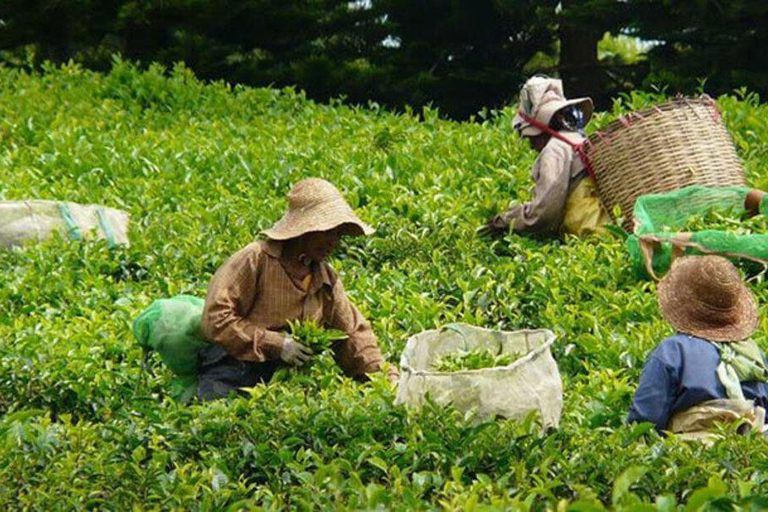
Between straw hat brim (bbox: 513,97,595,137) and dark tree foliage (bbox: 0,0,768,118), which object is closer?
straw hat brim (bbox: 513,97,595,137)

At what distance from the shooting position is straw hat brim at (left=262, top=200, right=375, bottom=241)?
698 centimetres

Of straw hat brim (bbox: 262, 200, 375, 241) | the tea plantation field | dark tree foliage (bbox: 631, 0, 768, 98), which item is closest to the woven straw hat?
the tea plantation field

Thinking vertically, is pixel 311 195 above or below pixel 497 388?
above

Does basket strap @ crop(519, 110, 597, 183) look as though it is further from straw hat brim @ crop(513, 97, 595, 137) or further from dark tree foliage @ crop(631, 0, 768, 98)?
dark tree foliage @ crop(631, 0, 768, 98)

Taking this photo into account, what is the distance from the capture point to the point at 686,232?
8680 millimetres

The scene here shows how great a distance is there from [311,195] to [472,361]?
4.01 feet

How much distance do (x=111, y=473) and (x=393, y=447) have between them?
35.8 inches

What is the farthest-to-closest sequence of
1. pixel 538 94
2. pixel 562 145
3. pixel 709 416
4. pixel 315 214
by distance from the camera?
pixel 538 94 → pixel 562 145 → pixel 315 214 → pixel 709 416

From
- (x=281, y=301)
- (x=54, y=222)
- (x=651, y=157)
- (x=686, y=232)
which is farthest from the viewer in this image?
(x=54, y=222)

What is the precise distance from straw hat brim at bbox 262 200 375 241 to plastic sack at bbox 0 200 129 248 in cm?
298

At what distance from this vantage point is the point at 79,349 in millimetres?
8055

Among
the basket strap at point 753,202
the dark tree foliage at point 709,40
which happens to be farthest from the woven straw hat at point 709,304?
the dark tree foliage at point 709,40

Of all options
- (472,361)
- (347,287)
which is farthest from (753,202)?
(472,361)

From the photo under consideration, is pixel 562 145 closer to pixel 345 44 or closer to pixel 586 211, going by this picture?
pixel 586 211
